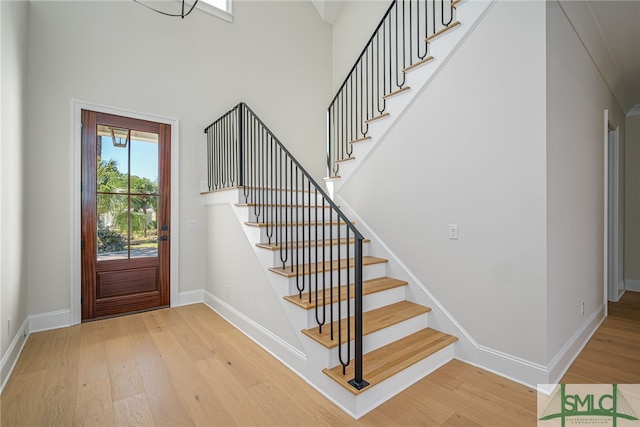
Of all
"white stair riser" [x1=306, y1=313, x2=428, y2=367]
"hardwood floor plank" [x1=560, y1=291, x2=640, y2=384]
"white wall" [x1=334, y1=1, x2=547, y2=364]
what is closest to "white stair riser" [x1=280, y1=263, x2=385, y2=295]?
"white wall" [x1=334, y1=1, x2=547, y2=364]

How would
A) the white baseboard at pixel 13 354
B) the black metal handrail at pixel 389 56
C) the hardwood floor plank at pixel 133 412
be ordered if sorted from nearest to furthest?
the hardwood floor plank at pixel 133 412, the white baseboard at pixel 13 354, the black metal handrail at pixel 389 56

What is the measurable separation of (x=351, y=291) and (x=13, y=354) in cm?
270

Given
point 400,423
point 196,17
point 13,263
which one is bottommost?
point 400,423

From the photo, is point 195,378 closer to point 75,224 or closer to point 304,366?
point 304,366

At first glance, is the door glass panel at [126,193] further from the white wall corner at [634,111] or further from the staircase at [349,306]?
the white wall corner at [634,111]

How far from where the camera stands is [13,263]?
96.2 inches

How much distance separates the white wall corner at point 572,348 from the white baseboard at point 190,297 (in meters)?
3.69

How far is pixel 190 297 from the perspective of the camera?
395 centimetres

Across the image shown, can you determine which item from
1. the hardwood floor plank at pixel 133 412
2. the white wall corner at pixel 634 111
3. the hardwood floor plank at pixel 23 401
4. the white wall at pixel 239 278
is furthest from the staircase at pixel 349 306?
the white wall corner at pixel 634 111

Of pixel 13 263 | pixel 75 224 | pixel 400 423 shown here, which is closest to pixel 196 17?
pixel 75 224

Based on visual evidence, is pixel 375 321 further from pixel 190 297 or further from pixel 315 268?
pixel 190 297

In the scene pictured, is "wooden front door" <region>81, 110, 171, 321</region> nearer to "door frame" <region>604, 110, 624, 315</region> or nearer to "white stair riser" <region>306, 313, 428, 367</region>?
"white stair riser" <region>306, 313, 428, 367</region>

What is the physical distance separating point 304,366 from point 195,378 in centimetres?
80

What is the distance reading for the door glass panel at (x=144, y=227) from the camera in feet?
11.8
